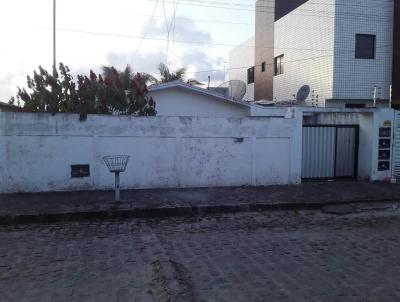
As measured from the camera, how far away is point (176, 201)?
33.9ft

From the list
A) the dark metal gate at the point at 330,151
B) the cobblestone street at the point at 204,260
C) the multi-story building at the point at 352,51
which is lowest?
the cobblestone street at the point at 204,260

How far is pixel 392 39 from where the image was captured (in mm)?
24000

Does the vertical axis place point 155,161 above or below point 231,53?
below

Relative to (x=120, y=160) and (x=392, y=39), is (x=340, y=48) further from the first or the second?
(x=120, y=160)

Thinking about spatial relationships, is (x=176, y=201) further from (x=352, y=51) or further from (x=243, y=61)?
(x=243, y=61)

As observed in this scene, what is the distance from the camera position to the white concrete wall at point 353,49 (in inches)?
924

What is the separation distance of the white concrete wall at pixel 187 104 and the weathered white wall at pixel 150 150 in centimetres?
593

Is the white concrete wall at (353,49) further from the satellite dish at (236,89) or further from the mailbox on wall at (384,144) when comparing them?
the mailbox on wall at (384,144)

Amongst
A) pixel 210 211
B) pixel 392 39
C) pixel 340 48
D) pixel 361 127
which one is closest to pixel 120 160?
pixel 210 211

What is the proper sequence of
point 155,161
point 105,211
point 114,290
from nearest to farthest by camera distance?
point 114,290
point 105,211
point 155,161

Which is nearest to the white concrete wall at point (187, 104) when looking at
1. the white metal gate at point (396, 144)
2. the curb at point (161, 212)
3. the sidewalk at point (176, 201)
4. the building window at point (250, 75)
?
the white metal gate at point (396, 144)

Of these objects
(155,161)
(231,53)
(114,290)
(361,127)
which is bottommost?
(114,290)

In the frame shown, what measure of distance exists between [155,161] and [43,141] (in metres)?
2.81

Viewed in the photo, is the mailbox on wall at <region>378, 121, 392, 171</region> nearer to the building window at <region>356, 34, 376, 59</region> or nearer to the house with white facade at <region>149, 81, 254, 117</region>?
the house with white facade at <region>149, 81, 254, 117</region>
